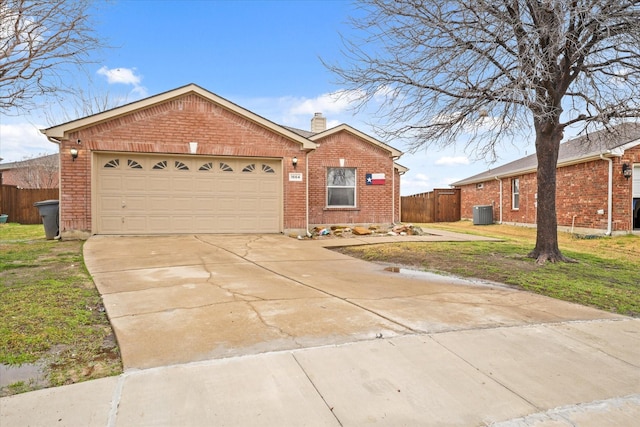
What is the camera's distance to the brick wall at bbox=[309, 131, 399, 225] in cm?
1566

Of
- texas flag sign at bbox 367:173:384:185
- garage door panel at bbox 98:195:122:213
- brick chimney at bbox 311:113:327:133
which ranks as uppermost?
brick chimney at bbox 311:113:327:133

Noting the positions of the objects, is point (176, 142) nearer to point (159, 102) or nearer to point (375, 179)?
point (159, 102)

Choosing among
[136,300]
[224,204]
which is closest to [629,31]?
[136,300]

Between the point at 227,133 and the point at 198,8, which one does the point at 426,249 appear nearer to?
the point at 227,133

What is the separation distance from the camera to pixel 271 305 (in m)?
4.58

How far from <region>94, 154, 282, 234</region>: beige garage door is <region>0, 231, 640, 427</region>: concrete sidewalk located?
236 inches

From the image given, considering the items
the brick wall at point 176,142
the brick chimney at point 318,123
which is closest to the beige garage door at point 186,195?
the brick wall at point 176,142

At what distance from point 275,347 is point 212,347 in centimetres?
53

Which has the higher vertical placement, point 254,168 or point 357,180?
point 254,168

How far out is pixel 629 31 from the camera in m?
7.16

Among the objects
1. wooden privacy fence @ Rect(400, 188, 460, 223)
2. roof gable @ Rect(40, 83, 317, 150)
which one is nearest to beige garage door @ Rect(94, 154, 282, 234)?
roof gable @ Rect(40, 83, 317, 150)

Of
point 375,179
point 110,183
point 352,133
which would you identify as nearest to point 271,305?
point 110,183

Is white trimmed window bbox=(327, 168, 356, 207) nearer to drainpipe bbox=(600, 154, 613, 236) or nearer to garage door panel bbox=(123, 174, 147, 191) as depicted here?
garage door panel bbox=(123, 174, 147, 191)

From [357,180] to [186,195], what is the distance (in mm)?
7075
